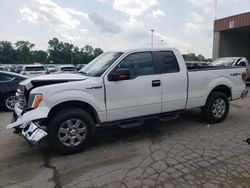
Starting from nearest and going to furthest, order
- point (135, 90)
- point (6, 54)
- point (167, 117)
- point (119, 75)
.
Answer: point (119, 75) < point (135, 90) < point (167, 117) < point (6, 54)

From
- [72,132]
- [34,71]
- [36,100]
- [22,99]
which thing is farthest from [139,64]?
[34,71]

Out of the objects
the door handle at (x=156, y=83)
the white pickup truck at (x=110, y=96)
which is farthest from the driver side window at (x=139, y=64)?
the door handle at (x=156, y=83)

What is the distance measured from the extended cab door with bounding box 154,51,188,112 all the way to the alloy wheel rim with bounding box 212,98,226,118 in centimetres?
107

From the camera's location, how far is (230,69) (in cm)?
629

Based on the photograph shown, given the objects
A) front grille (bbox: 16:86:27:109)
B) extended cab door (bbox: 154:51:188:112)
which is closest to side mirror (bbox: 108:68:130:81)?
extended cab door (bbox: 154:51:188:112)

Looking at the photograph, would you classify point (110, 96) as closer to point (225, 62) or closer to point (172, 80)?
point (172, 80)

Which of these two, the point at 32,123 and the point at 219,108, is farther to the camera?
the point at 219,108

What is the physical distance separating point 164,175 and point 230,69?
13.1 feet

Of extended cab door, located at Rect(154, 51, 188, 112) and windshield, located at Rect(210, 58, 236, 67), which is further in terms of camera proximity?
windshield, located at Rect(210, 58, 236, 67)

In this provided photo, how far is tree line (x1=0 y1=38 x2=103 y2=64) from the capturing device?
272 feet

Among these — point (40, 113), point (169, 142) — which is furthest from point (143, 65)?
point (40, 113)

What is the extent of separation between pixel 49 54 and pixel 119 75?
301 feet

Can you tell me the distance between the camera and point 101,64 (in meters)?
5.08

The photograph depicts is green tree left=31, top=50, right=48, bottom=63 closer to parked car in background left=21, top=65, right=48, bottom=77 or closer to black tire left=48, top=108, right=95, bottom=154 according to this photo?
parked car in background left=21, top=65, right=48, bottom=77
